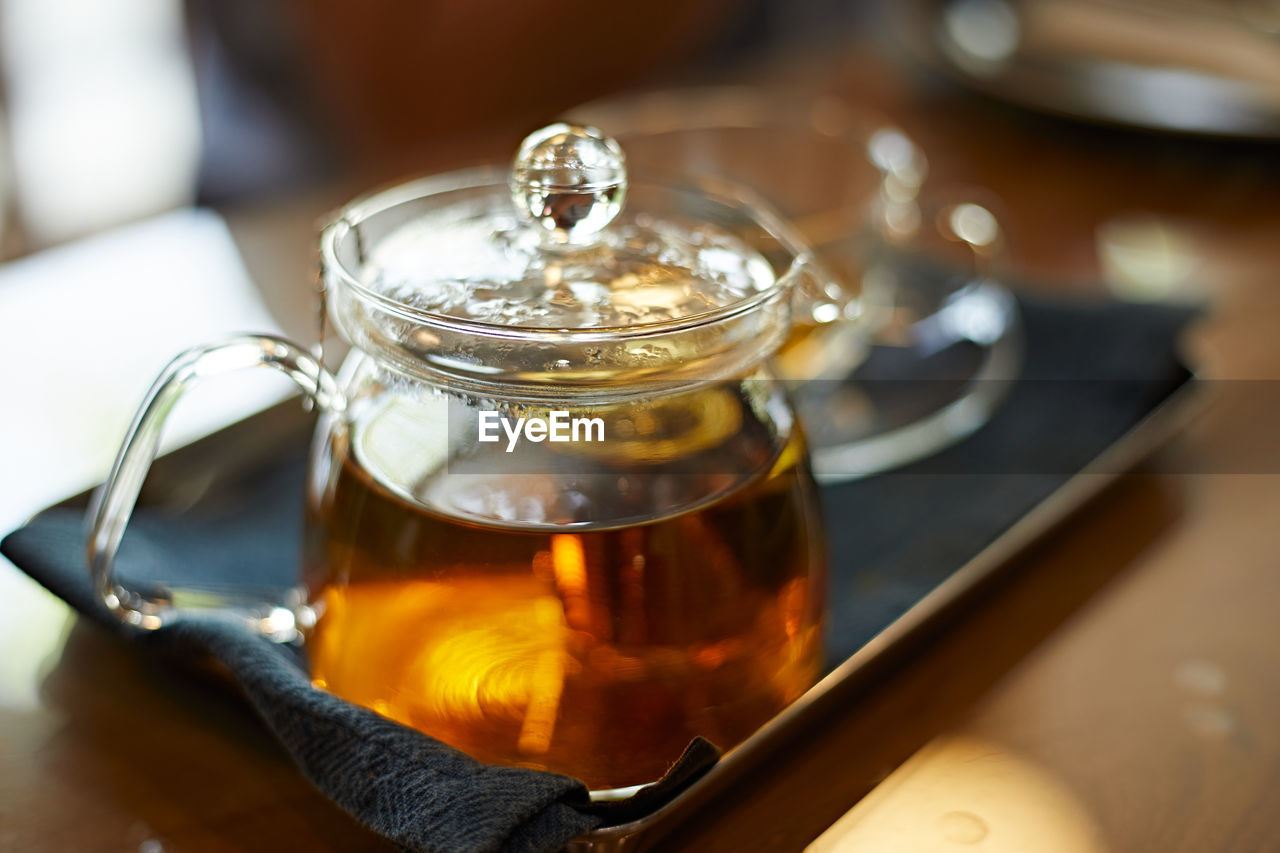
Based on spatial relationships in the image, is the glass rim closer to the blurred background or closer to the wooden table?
the blurred background

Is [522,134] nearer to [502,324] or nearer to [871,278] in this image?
[871,278]

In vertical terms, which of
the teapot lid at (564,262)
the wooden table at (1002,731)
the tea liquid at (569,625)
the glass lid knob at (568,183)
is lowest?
the wooden table at (1002,731)

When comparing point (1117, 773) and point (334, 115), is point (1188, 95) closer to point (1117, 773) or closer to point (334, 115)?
point (1117, 773)

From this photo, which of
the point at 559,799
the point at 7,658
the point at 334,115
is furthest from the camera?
the point at 334,115

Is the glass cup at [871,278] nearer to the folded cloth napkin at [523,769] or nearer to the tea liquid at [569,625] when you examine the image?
the folded cloth napkin at [523,769]

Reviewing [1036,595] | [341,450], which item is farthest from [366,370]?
[1036,595]

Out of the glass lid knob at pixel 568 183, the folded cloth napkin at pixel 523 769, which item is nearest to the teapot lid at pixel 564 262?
the glass lid knob at pixel 568 183
